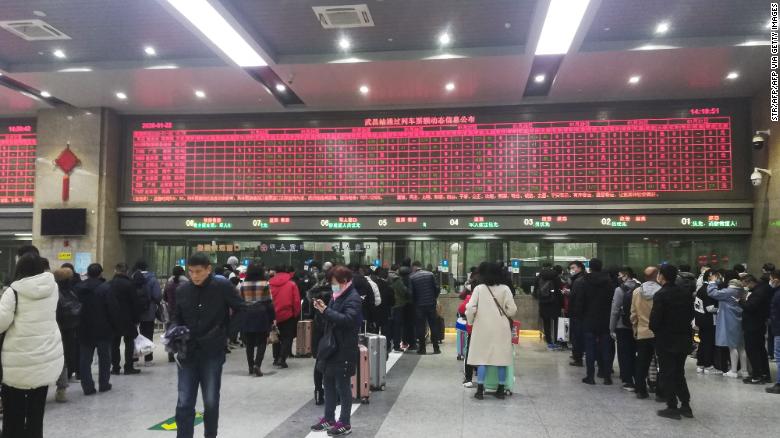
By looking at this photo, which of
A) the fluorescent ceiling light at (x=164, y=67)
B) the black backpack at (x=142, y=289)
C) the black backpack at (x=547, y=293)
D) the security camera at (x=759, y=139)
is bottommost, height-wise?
the black backpack at (x=547, y=293)

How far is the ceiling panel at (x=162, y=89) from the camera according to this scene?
33.1 ft

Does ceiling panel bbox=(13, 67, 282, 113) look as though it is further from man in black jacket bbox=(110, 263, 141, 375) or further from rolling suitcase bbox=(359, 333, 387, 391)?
rolling suitcase bbox=(359, 333, 387, 391)

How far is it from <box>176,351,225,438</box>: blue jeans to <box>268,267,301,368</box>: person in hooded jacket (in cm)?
393

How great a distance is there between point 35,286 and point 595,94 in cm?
1019

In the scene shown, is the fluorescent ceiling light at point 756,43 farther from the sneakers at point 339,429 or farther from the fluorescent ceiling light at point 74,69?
the fluorescent ceiling light at point 74,69

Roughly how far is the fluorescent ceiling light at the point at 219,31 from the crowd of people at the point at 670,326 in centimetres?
Result: 634

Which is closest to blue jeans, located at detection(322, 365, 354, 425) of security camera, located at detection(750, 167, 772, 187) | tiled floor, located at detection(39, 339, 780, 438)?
tiled floor, located at detection(39, 339, 780, 438)

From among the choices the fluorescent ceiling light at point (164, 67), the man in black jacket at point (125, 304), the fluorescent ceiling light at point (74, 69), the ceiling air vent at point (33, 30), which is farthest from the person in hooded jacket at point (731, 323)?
the fluorescent ceiling light at point (74, 69)

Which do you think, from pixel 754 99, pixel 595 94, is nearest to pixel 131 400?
pixel 595 94

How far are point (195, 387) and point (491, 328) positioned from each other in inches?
130

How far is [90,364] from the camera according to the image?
6477 mm

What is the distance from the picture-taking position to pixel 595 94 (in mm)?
10906

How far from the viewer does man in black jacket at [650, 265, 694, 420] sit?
5.40 m

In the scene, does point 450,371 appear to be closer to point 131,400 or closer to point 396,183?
point 131,400
